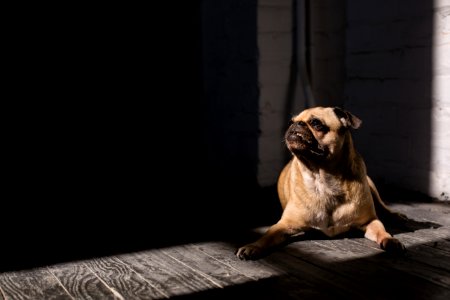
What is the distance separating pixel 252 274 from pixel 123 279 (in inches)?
22.4

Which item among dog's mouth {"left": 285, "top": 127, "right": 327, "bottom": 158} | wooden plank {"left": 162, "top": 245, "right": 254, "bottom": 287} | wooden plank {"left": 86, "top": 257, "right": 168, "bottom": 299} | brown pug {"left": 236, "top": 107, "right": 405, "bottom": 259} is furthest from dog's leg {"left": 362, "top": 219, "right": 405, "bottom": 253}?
wooden plank {"left": 86, "top": 257, "right": 168, "bottom": 299}

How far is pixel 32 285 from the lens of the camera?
7.67 ft

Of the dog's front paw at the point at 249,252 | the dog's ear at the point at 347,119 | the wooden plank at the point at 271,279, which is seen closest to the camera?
the wooden plank at the point at 271,279

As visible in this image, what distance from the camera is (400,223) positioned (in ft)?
10.8

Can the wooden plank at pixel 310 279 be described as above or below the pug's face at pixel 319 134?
below

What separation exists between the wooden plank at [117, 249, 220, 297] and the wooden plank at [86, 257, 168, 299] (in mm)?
28

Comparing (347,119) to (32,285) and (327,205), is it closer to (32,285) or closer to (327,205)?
(327,205)

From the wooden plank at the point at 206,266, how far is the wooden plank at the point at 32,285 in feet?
1.96

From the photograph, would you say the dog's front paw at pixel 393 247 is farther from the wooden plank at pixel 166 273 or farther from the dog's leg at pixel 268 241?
the wooden plank at pixel 166 273

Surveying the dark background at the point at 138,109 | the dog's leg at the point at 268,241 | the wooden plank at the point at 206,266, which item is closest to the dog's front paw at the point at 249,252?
the dog's leg at the point at 268,241

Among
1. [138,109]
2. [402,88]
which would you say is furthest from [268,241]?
[138,109]

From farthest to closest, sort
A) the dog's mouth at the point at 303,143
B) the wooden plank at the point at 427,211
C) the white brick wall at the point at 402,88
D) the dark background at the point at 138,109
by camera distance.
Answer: the dark background at the point at 138,109
the white brick wall at the point at 402,88
the wooden plank at the point at 427,211
the dog's mouth at the point at 303,143

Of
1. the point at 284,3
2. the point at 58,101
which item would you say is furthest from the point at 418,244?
the point at 58,101

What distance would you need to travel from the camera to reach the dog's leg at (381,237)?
8.82 ft
